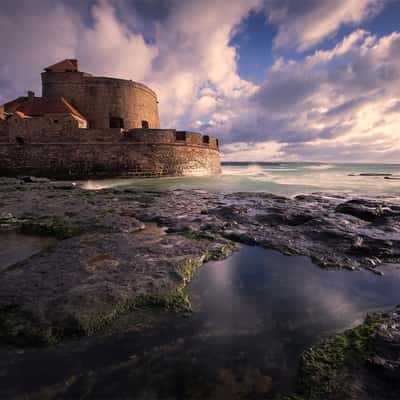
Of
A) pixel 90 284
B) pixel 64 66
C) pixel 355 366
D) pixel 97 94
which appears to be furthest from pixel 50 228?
pixel 64 66

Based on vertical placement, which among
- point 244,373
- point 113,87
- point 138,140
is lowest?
point 244,373

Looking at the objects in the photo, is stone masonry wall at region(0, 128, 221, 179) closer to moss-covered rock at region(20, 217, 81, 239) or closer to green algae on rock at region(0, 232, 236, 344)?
moss-covered rock at region(20, 217, 81, 239)

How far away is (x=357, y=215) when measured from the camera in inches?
183

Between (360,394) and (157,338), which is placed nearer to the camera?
(360,394)

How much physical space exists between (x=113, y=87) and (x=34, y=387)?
22362mm

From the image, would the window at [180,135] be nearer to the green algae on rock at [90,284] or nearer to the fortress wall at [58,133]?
the fortress wall at [58,133]

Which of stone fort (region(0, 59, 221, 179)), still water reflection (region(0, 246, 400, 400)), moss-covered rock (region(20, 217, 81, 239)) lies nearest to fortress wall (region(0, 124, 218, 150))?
stone fort (region(0, 59, 221, 179))

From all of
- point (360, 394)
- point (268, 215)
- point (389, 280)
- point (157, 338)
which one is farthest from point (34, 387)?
point (268, 215)

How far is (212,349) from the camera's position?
4.64 ft

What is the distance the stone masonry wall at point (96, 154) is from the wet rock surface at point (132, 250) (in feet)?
34.1

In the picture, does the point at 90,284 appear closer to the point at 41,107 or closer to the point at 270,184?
the point at 270,184

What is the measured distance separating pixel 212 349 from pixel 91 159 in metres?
16.0

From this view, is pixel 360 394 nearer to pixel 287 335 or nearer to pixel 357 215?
pixel 287 335

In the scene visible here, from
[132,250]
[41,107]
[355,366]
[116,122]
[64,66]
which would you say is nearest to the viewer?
[355,366]
